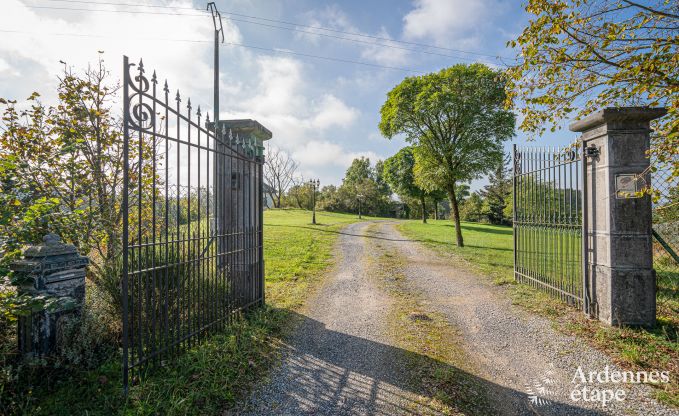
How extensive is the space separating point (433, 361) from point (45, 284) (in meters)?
4.27

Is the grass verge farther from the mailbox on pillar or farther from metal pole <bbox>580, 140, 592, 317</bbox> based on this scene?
the mailbox on pillar

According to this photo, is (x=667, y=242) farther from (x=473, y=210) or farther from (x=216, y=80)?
(x=473, y=210)

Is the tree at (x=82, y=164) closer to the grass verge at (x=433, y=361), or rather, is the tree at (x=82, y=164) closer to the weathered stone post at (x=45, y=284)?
the weathered stone post at (x=45, y=284)

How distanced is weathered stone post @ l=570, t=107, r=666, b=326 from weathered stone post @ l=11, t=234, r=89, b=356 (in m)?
6.55

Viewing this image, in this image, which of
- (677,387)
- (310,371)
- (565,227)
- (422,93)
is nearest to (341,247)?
(422,93)

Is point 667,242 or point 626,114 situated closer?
point 626,114

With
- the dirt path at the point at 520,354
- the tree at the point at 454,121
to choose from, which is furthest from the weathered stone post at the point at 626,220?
the tree at the point at 454,121

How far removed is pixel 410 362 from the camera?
11.9 ft

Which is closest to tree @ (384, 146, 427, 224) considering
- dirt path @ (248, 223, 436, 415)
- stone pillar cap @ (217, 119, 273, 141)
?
Result: dirt path @ (248, 223, 436, 415)

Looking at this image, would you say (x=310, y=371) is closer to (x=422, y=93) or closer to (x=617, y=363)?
(x=617, y=363)

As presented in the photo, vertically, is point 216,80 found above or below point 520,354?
above

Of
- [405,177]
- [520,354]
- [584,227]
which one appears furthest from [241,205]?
[405,177]

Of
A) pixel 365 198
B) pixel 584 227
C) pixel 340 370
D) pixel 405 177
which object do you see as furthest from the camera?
pixel 365 198

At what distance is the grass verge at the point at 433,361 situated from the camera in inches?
113
